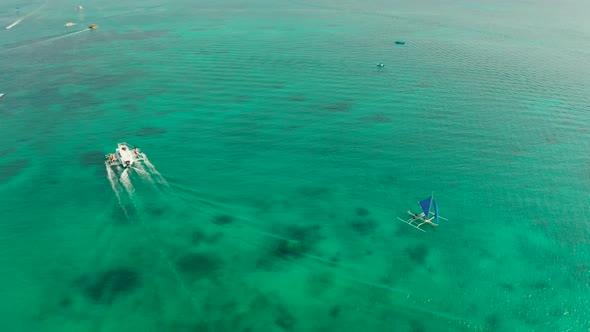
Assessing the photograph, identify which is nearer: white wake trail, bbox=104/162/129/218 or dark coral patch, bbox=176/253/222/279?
dark coral patch, bbox=176/253/222/279

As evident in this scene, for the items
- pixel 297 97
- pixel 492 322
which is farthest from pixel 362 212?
pixel 297 97

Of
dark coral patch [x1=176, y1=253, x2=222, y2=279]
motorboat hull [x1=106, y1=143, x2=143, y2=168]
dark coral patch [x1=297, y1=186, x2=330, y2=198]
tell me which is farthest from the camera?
motorboat hull [x1=106, y1=143, x2=143, y2=168]

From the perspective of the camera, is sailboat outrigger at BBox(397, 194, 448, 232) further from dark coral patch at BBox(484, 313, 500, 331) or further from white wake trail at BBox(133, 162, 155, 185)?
white wake trail at BBox(133, 162, 155, 185)

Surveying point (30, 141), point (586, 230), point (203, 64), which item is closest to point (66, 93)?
point (30, 141)

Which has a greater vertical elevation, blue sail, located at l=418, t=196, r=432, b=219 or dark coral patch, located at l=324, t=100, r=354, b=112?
dark coral patch, located at l=324, t=100, r=354, b=112

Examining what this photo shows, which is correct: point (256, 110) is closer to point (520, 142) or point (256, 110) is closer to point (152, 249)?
point (152, 249)

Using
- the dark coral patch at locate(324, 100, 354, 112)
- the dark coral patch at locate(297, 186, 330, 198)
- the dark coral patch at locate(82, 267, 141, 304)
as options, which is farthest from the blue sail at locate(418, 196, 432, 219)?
the dark coral patch at locate(82, 267, 141, 304)
